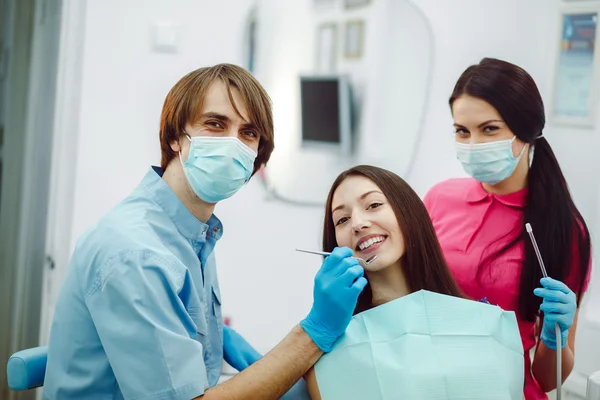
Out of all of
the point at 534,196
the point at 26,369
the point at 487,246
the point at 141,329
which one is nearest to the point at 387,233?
the point at 487,246

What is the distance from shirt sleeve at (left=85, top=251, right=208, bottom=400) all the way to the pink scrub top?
786 mm

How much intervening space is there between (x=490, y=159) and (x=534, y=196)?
17cm

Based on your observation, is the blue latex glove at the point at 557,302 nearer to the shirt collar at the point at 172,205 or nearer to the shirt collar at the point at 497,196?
the shirt collar at the point at 497,196

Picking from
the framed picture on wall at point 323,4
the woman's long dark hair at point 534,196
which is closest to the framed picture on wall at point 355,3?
the framed picture on wall at point 323,4

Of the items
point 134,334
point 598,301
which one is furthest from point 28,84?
point 598,301

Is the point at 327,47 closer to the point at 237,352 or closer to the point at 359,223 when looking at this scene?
the point at 359,223

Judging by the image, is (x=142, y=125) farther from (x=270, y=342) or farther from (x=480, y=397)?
(x=480, y=397)

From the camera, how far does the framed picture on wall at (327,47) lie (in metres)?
2.46

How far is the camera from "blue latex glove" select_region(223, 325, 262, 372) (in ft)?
4.87

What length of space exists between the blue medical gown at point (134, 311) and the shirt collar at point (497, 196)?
2.63 feet

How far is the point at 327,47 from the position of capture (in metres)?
2.47

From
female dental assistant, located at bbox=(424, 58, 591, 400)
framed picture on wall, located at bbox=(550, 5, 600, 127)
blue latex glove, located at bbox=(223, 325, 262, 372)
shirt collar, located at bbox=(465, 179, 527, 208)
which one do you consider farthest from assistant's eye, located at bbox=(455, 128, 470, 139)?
framed picture on wall, located at bbox=(550, 5, 600, 127)

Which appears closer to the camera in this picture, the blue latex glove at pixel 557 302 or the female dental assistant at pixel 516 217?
the blue latex glove at pixel 557 302

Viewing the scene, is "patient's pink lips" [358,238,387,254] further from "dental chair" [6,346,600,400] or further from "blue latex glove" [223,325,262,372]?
"dental chair" [6,346,600,400]
